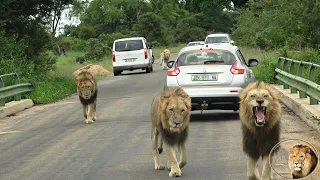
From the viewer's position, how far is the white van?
38.5 meters

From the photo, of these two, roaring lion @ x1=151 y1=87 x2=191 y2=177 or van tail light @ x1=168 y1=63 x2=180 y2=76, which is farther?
van tail light @ x1=168 y1=63 x2=180 y2=76

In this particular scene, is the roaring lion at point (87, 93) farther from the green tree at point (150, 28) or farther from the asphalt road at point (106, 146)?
the green tree at point (150, 28)

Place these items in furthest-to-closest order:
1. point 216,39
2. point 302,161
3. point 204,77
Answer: point 216,39 → point 204,77 → point 302,161

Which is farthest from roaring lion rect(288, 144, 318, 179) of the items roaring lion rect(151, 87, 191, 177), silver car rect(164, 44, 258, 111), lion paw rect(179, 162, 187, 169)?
silver car rect(164, 44, 258, 111)

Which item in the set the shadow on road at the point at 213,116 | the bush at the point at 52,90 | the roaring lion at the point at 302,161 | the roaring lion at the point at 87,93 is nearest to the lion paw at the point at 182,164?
the roaring lion at the point at 302,161

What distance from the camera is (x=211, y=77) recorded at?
1530cm

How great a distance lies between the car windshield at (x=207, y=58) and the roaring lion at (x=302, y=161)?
30.9ft

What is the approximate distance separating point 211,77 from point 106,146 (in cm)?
343

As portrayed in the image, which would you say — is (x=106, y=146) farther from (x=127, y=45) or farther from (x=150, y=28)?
(x=150, y=28)

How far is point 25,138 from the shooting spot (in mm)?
14633

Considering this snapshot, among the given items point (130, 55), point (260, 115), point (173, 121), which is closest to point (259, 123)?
point (260, 115)

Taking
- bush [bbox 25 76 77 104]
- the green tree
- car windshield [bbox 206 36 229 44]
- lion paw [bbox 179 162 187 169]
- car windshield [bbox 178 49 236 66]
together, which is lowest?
the green tree

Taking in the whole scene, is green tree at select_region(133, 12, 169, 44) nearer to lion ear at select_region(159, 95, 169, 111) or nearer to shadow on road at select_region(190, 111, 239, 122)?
shadow on road at select_region(190, 111, 239, 122)

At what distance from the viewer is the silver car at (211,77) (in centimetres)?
1524
